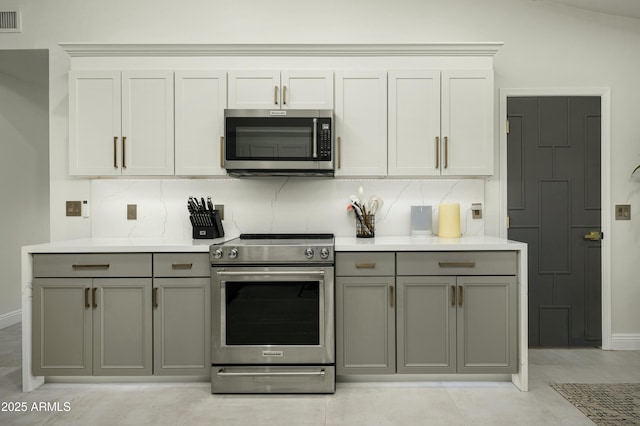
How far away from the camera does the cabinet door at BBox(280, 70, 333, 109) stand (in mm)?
2926

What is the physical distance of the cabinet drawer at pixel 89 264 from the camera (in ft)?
8.52

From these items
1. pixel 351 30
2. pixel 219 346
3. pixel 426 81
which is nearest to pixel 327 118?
pixel 426 81

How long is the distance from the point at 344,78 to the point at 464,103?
0.89 m

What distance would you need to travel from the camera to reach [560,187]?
3.33m

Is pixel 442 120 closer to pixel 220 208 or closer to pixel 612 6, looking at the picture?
pixel 612 6

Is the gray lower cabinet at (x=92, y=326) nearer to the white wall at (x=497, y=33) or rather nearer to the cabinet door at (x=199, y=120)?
the cabinet door at (x=199, y=120)

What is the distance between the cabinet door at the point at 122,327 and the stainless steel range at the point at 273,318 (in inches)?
18.1

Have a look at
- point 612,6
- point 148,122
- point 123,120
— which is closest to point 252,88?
point 148,122

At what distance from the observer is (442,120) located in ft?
9.64

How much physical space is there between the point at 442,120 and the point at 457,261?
1.04 meters

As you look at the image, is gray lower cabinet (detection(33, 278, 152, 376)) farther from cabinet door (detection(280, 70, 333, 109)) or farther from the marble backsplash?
cabinet door (detection(280, 70, 333, 109))

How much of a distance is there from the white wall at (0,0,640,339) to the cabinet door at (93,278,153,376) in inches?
79.3

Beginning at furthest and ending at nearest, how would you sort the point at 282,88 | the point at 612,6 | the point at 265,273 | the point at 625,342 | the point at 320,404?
the point at 625,342
the point at 612,6
the point at 282,88
the point at 265,273
the point at 320,404

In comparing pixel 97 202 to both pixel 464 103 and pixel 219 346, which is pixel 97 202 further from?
pixel 464 103
